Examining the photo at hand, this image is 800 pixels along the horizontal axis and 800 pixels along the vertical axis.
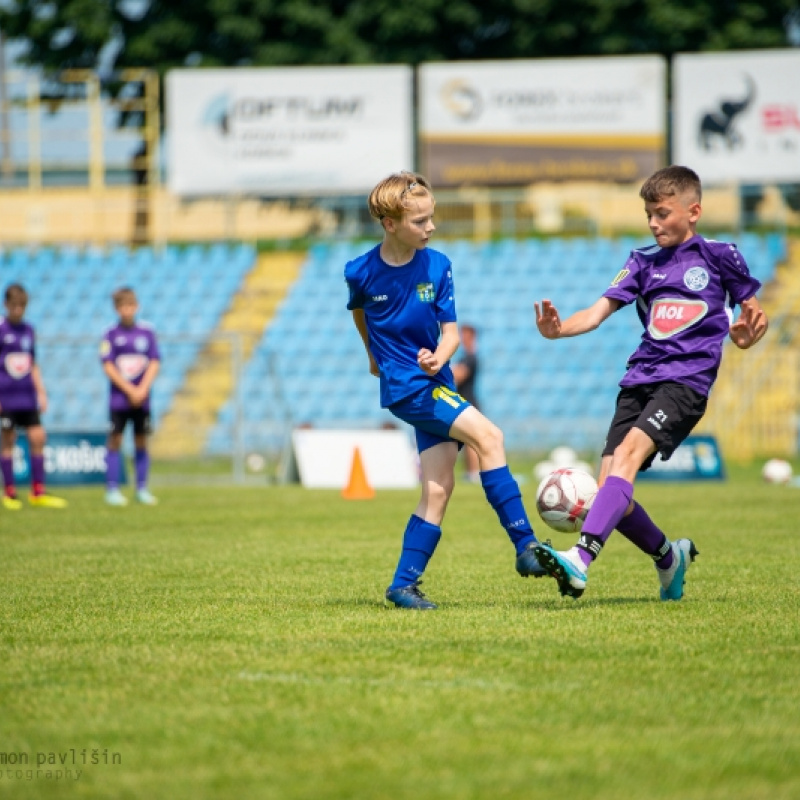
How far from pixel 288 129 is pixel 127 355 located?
1217 centimetres

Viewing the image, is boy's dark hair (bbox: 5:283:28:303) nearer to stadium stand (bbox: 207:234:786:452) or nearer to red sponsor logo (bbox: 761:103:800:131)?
stadium stand (bbox: 207:234:786:452)

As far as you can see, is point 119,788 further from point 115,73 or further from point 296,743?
point 115,73

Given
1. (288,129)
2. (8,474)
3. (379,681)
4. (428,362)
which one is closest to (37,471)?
(8,474)

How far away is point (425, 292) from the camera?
20.7ft

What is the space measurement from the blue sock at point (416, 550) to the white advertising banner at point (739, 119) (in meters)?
20.0

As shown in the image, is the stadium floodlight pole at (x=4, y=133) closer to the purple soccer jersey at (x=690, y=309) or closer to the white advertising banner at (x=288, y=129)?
the white advertising banner at (x=288, y=129)

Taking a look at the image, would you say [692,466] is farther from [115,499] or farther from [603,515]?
[603,515]

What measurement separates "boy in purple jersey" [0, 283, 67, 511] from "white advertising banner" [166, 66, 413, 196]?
1227 centimetres

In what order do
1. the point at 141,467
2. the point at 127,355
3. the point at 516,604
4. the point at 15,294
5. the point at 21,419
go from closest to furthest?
the point at 516,604 < the point at 15,294 < the point at 21,419 < the point at 127,355 < the point at 141,467

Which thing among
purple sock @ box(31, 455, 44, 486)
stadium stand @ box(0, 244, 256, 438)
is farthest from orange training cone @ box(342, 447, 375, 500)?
stadium stand @ box(0, 244, 256, 438)

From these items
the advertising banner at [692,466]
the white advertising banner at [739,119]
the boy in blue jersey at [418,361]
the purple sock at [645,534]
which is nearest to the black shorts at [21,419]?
the advertising banner at [692,466]

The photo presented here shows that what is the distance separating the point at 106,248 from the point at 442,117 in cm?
685

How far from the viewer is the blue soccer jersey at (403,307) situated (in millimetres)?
6277

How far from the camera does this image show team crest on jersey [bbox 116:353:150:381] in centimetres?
1467
